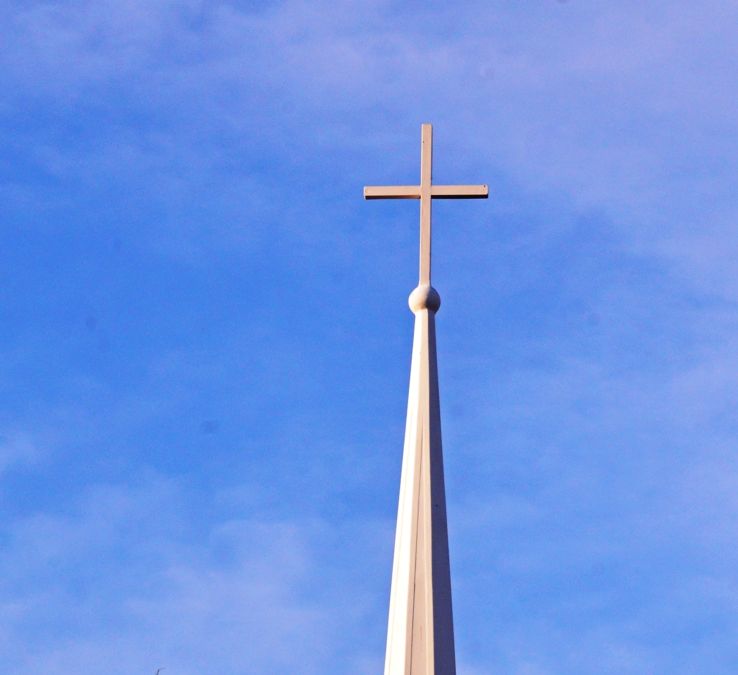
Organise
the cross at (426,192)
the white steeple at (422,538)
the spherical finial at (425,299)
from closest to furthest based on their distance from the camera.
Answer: the white steeple at (422,538) → the spherical finial at (425,299) → the cross at (426,192)

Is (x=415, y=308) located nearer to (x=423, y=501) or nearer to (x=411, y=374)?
(x=411, y=374)

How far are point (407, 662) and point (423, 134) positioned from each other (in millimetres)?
7992

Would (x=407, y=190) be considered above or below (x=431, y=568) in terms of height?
above

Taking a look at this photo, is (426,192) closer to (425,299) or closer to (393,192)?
(393,192)

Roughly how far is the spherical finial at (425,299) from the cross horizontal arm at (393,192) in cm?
183

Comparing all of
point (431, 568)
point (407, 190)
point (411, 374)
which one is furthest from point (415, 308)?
point (431, 568)

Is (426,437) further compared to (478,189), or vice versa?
(478,189)

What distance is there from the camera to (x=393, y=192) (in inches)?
789

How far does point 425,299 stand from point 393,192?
2.14m

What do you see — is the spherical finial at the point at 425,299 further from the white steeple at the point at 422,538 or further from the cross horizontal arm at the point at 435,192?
the cross horizontal arm at the point at 435,192

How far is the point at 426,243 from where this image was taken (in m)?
19.4

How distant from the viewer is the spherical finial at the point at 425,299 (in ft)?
61.1

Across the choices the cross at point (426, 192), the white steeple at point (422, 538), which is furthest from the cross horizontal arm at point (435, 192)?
the white steeple at point (422, 538)

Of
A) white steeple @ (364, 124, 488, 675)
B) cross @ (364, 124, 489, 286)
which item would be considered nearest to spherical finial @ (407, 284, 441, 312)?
white steeple @ (364, 124, 488, 675)
